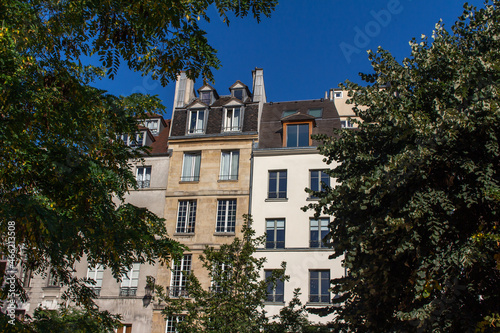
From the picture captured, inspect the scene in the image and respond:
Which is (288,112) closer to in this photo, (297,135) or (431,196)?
(297,135)

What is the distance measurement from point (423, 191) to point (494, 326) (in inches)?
114

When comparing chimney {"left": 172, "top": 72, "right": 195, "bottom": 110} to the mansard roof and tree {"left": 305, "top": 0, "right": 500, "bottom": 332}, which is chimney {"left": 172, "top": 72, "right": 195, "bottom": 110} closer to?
the mansard roof

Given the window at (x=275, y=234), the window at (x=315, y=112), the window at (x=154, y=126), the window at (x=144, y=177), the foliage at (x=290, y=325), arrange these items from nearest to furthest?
the foliage at (x=290, y=325)
the window at (x=275, y=234)
the window at (x=144, y=177)
the window at (x=315, y=112)
the window at (x=154, y=126)

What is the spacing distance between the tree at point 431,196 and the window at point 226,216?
1480 cm

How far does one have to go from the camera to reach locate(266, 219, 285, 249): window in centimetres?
2580

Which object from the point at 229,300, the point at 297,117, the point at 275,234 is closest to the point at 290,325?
the point at 229,300

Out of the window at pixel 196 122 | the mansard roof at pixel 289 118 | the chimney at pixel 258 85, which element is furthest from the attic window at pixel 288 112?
the window at pixel 196 122

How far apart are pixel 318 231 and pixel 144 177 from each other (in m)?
11.0

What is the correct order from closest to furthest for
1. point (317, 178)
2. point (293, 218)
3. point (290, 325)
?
1. point (290, 325)
2. point (293, 218)
3. point (317, 178)

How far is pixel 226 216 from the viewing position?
27.0 metres

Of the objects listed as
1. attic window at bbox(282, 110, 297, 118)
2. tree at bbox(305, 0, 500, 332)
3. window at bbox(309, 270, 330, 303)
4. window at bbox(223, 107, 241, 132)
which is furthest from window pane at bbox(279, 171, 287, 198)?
tree at bbox(305, 0, 500, 332)

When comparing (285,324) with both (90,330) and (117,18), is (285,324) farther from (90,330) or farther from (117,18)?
(117,18)

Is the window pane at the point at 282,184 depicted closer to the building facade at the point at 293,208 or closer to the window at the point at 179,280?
the building facade at the point at 293,208

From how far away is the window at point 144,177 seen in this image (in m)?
28.8
